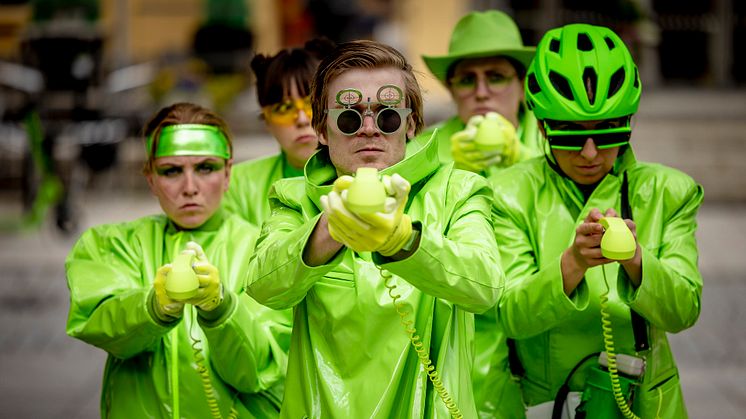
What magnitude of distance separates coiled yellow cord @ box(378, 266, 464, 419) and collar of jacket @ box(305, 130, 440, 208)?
0.82ft

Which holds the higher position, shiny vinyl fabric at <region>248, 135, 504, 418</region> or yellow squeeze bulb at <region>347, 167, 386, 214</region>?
yellow squeeze bulb at <region>347, 167, 386, 214</region>

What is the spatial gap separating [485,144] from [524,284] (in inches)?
42.1

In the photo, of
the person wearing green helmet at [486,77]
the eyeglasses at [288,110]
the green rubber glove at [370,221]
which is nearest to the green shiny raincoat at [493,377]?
the eyeglasses at [288,110]

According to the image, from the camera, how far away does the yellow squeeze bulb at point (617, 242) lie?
2.99m

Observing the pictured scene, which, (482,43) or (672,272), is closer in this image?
(672,272)

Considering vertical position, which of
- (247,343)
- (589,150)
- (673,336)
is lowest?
(673,336)

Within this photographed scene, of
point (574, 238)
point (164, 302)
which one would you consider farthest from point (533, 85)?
point (164, 302)

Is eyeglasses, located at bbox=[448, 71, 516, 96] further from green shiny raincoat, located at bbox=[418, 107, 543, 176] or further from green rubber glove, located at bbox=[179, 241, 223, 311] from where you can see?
green rubber glove, located at bbox=[179, 241, 223, 311]

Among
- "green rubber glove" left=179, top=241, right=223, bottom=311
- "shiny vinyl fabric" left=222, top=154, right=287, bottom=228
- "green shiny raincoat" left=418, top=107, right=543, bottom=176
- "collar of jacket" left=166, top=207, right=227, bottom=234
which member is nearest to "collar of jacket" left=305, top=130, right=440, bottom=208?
"green rubber glove" left=179, top=241, right=223, bottom=311

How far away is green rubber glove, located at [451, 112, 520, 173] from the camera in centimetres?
432

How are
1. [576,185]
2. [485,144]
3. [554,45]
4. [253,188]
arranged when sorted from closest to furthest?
[576,185] → [554,45] → [485,144] → [253,188]

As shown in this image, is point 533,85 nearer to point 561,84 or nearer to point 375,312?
point 561,84

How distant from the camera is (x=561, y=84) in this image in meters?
3.54

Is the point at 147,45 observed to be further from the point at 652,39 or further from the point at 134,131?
the point at 652,39
